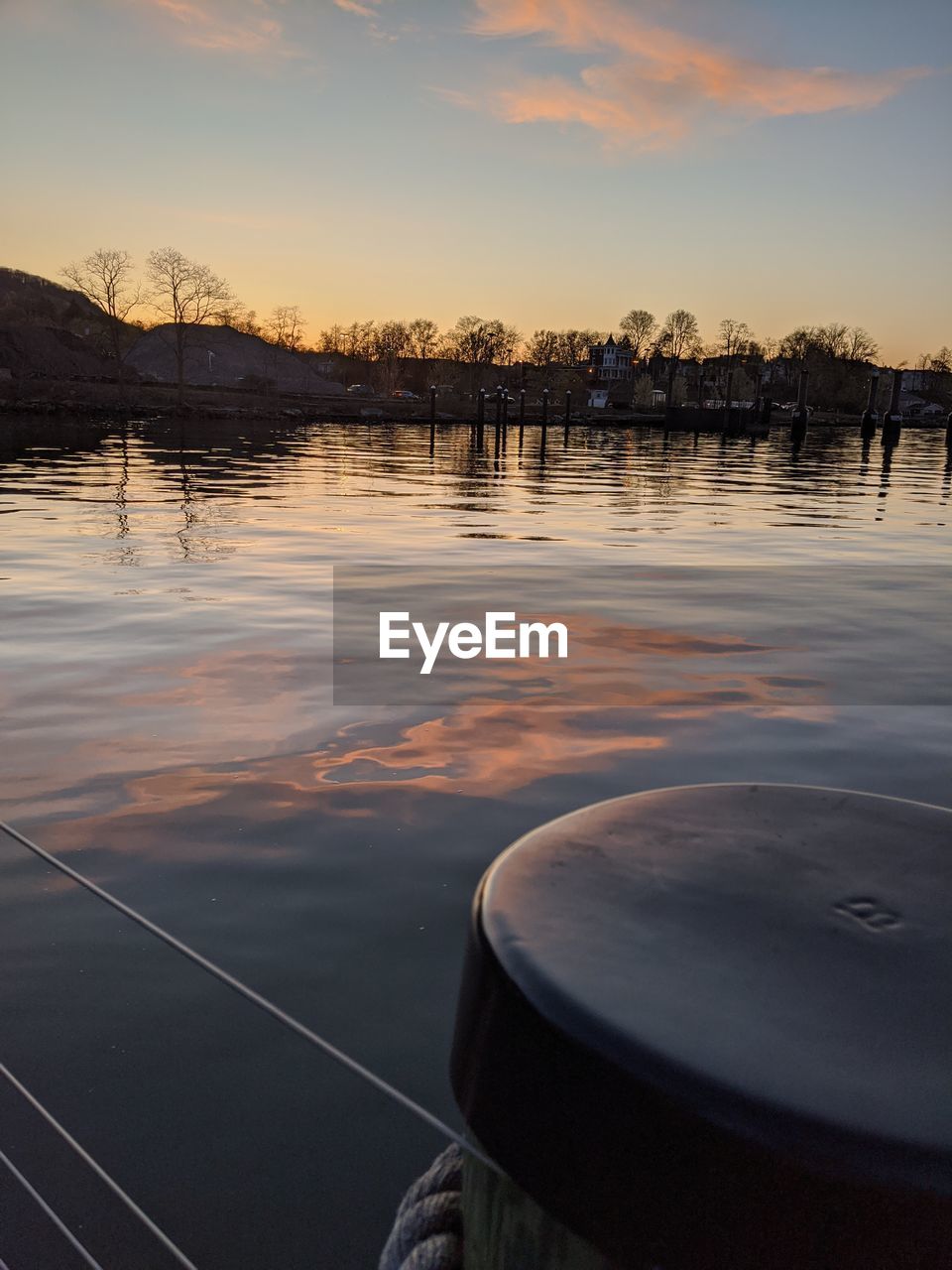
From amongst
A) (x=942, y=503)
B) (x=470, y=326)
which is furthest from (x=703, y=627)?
(x=470, y=326)

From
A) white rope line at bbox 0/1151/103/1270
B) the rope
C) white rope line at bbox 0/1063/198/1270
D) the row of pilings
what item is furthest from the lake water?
the row of pilings

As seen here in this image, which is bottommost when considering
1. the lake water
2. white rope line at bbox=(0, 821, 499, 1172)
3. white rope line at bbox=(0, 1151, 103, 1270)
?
the lake water

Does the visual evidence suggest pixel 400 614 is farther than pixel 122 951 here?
Yes

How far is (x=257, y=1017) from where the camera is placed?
3.51 m

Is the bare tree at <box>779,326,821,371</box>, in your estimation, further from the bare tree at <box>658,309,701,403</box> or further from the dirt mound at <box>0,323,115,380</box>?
the dirt mound at <box>0,323,115,380</box>

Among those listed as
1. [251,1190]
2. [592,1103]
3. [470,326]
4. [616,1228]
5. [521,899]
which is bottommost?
[251,1190]

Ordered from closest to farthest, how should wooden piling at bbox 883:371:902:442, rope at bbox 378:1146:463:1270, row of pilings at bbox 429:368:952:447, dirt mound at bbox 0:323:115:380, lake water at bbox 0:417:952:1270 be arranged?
1. rope at bbox 378:1146:463:1270
2. lake water at bbox 0:417:952:1270
3. wooden piling at bbox 883:371:902:442
4. row of pilings at bbox 429:368:952:447
5. dirt mound at bbox 0:323:115:380

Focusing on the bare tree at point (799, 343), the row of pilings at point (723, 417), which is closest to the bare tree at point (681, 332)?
the bare tree at point (799, 343)

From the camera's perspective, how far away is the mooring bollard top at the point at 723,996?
3.58 feet

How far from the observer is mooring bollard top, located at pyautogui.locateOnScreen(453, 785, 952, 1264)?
109 centimetres

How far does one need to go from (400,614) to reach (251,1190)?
7891 mm

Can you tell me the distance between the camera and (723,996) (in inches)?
48.8

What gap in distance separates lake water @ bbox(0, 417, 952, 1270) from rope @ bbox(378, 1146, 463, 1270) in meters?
1.04

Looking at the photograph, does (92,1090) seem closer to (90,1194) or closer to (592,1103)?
(90,1194)
